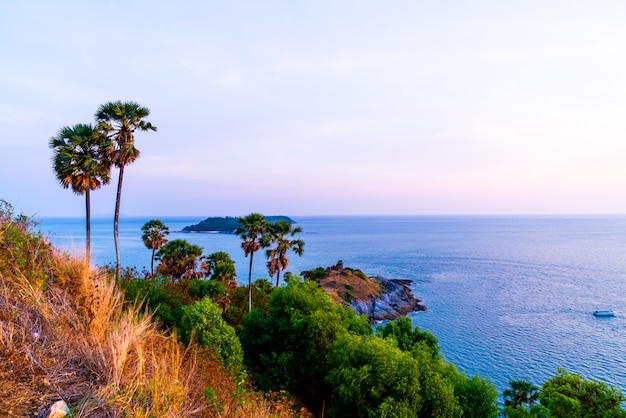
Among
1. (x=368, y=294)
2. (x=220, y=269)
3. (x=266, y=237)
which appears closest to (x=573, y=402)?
(x=266, y=237)

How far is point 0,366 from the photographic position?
4289 mm

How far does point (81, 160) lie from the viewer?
66.3 feet

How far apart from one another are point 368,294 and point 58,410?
58272 millimetres

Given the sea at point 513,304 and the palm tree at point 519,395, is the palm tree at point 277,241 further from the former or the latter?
the palm tree at point 519,395

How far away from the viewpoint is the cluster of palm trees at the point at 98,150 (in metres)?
19.9

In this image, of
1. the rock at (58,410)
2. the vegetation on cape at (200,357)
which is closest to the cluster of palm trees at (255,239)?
the vegetation on cape at (200,357)

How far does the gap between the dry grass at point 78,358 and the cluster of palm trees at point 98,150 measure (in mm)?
14182

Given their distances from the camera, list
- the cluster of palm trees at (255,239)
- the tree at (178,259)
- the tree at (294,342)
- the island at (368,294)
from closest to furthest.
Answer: the tree at (294,342) → the tree at (178,259) → the cluster of palm trees at (255,239) → the island at (368,294)

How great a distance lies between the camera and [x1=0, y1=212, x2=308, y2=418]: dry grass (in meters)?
4.41

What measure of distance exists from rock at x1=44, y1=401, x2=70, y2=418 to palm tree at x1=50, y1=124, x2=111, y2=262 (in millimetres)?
18240

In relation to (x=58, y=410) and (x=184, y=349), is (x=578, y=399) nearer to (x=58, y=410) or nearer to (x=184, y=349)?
(x=184, y=349)

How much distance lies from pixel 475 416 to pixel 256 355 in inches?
445

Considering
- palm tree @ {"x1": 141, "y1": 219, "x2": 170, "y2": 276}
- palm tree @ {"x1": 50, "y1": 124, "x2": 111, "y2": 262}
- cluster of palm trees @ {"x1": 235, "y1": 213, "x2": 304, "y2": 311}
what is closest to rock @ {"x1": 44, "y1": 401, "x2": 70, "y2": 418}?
palm tree @ {"x1": 50, "y1": 124, "x2": 111, "y2": 262}

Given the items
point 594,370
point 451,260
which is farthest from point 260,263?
point 594,370
